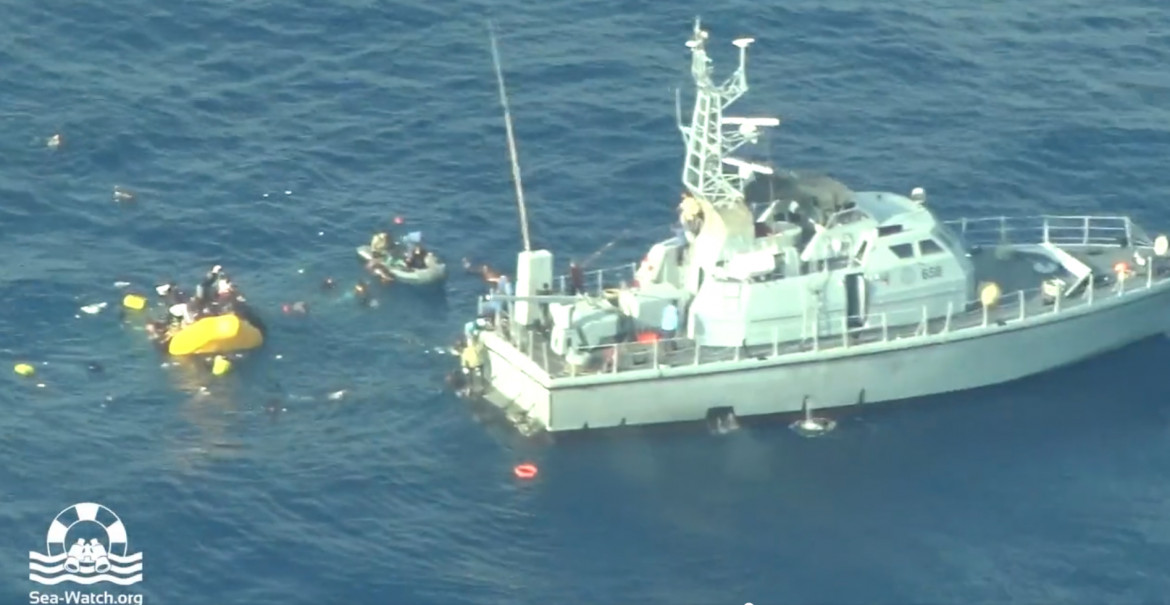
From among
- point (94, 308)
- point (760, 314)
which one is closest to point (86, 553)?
point (94, 308)

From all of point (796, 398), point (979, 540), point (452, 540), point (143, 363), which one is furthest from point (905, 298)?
point (143, 363)

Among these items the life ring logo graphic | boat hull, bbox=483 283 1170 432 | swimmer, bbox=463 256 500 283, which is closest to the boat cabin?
boat hull, bbox=483 283 1170 432

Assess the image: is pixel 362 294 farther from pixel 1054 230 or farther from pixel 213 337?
pixel 1054 230

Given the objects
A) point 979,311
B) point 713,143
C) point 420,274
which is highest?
point 713,143

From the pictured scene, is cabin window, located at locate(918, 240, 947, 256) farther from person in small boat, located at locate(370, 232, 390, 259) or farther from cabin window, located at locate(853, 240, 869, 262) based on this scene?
person in small boat, located at locate(370, 232, 390, 259)

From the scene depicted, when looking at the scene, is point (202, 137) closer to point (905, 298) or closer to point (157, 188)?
point (157, 188)

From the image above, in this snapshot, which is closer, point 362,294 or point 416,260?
point 362,294

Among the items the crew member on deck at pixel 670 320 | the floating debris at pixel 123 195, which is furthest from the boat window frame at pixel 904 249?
the floating debris at pixel 123 195
